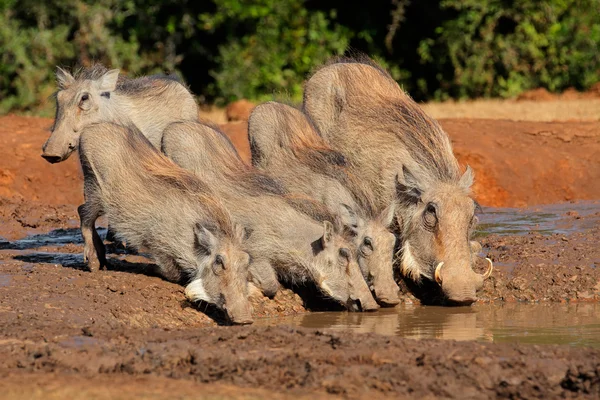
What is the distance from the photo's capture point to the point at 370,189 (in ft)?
25.3

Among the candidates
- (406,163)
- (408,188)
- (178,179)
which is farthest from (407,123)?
(178,179)

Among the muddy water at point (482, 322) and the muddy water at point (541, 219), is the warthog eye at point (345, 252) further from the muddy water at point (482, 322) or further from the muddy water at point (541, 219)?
the muddy water at point (541, 219)

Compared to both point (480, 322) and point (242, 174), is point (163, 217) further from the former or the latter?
point (480, 322)

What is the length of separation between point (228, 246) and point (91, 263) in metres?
1.06

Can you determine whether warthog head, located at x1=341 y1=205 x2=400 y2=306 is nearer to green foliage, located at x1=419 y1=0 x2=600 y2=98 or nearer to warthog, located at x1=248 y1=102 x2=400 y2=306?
warthog, located at x1=248 y1=102 x2=400 y2=306

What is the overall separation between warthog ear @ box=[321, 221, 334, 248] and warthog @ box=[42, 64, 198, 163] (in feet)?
5.66

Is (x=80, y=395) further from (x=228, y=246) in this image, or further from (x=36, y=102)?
(x=36, y=102)

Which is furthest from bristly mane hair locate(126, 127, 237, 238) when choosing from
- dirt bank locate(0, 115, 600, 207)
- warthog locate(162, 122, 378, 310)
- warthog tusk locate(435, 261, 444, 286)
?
dirt bank locate(0, 115, 600, 207)

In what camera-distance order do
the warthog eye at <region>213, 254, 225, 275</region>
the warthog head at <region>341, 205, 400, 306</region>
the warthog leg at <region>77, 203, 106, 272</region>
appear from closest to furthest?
the warthog eye at <region>213, 254, 225, 275</region>, the warthog head at <region>341, 205, 400, 306</region>, the warthog leg at <region>77, 203, 106, 272</region>

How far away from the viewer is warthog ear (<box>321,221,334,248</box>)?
6.83 meters

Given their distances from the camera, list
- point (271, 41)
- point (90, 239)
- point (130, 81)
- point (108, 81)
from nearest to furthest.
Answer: point (90, 239)
point (108, 81)
point (130, 81)
point (271, 41)

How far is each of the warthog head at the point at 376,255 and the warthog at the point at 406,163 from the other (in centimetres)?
27

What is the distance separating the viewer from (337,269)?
687cm

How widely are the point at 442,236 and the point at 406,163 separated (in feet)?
2.55
